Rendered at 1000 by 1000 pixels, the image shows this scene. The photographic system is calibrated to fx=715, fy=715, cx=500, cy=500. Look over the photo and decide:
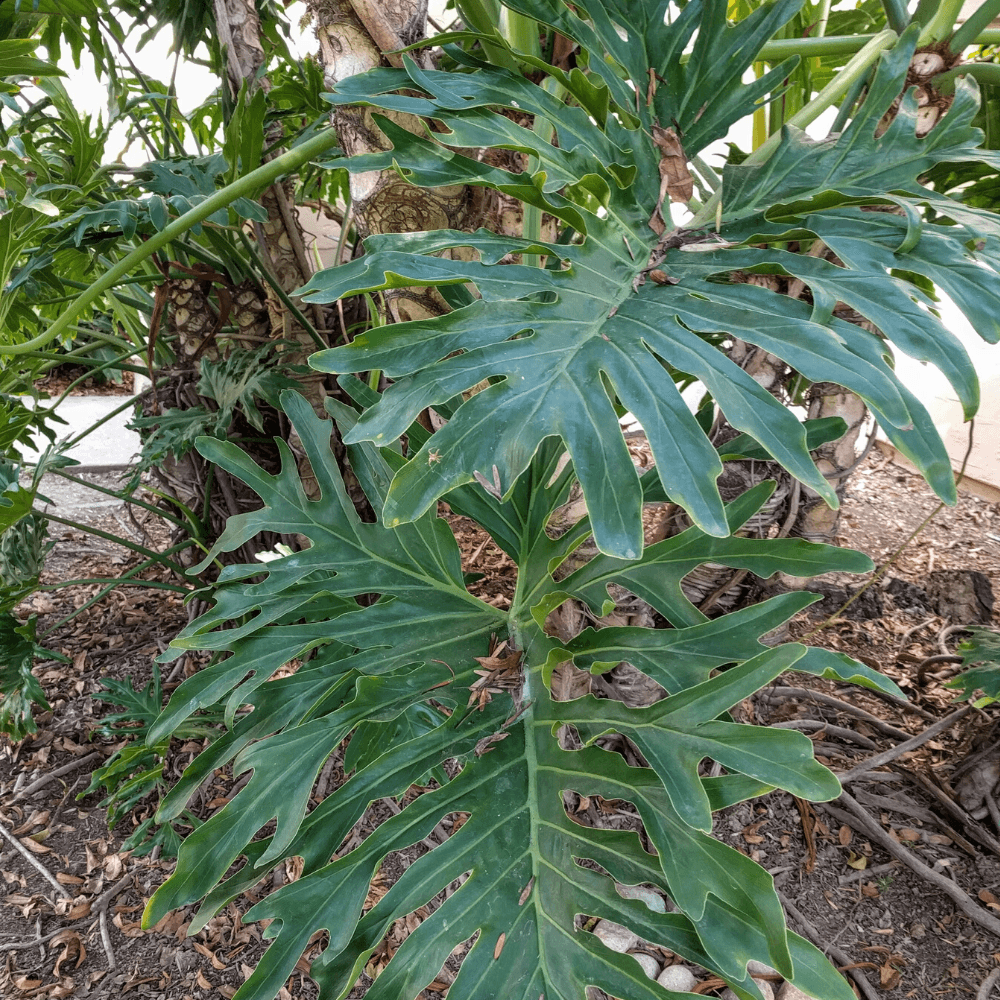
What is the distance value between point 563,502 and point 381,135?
48 cm

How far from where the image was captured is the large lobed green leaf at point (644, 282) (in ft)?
1.56

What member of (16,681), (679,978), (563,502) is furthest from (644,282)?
(16,681)

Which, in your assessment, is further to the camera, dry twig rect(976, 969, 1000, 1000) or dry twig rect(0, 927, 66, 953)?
dry twig rect(0, 927, 66, 953)

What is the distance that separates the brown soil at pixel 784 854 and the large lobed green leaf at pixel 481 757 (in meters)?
0.64

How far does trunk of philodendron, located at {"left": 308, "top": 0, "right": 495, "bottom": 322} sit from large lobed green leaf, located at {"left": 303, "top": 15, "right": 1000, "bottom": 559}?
0.19 meters

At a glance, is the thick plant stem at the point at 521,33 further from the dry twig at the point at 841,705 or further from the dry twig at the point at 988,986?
the dry twig at the point at 988,986

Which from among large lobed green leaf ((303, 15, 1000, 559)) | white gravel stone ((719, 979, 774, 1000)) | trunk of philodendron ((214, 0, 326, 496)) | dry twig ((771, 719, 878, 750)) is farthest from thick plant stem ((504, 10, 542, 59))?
white gravel stone ((719, 979, 774, 1000))

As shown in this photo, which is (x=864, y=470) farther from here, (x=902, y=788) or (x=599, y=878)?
(x=599, y=878)

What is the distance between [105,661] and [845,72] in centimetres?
184

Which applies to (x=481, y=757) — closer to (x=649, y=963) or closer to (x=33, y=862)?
(x=649, y=963)

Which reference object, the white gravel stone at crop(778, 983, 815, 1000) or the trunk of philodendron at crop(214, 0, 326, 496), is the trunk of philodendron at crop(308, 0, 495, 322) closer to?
the trunk of philodendron at crop(214, 0, 326, 496)

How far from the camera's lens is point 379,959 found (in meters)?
1.14

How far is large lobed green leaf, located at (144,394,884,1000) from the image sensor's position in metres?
0.52

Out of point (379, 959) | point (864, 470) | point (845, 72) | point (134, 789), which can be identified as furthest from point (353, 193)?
point (864, 470)
